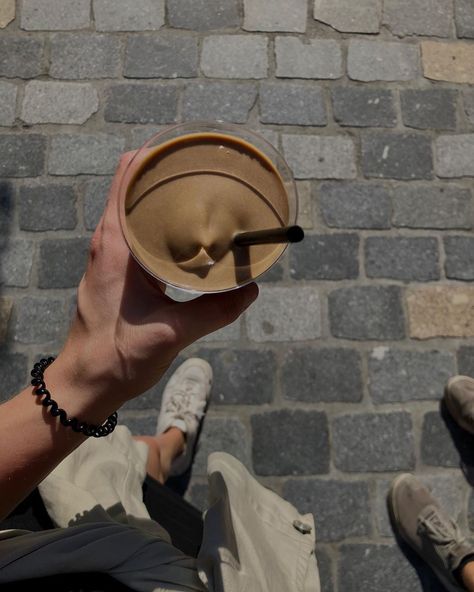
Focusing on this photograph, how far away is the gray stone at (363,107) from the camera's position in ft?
11.6

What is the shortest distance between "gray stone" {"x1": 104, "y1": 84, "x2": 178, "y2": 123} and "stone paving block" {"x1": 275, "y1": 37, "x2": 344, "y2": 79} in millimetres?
660

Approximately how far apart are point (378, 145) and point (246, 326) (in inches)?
51.2

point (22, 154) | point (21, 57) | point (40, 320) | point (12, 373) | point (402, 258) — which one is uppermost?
point (21, 57)

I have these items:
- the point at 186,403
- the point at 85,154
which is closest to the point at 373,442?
the point at 186,403

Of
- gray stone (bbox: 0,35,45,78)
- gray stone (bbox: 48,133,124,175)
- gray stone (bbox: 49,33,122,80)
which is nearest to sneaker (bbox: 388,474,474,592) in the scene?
gray stone (bbox: 48,133,124,175)

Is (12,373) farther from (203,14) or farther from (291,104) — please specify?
(203,14)

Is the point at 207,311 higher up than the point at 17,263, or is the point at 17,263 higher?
the point at 207,311

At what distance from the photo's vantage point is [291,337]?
3.18 meters

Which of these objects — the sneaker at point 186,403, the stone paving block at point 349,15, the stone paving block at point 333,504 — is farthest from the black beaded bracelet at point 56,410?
the stone paving block at point 349,15

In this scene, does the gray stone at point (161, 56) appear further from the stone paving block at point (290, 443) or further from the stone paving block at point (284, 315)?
the stone paving block at point (290, 443)

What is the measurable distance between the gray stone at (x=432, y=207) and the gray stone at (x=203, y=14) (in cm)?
143

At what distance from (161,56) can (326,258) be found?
60.6 inches

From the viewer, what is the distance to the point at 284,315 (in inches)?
126

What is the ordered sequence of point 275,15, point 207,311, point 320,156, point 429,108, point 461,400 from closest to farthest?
point 207,311
point 461,400
point 320,156
point 429,108
point 275,15
